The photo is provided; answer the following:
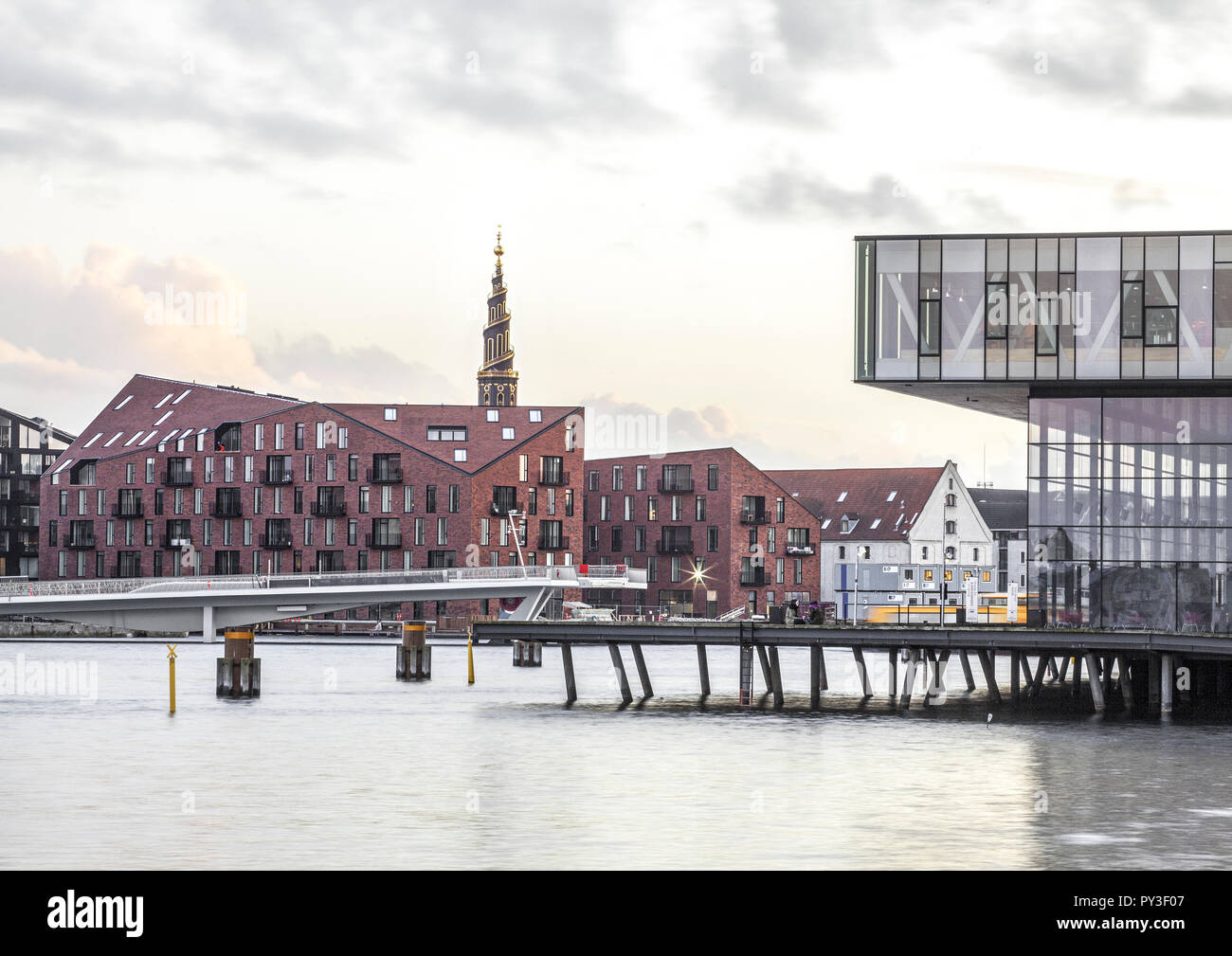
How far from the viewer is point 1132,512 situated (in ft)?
192

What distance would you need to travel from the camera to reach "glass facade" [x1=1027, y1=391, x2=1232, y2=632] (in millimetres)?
57938

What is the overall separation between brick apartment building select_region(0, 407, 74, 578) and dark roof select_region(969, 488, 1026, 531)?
92.6 meters

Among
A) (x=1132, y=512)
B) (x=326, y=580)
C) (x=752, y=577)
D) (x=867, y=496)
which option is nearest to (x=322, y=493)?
(x=326, y=580)

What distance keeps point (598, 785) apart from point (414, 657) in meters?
48.0

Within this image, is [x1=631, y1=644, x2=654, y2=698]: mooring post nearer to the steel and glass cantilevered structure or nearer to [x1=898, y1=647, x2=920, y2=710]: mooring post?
[x1=898, y1=647, x2=920, y2=710]: mooring post

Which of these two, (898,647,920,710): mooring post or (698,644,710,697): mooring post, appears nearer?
(898,647,920,710): mooring post

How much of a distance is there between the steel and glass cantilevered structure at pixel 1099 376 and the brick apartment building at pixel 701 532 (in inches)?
3553

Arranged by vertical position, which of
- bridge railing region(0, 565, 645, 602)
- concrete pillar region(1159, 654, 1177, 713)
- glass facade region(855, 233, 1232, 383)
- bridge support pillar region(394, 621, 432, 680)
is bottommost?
bridge support pillar region(394, 621, 432, 680)

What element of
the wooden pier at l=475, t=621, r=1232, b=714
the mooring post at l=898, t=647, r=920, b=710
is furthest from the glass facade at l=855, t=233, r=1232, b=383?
the mooring post at l=898, t=647, r=920, b=710

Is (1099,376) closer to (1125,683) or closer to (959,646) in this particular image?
(959,646)
